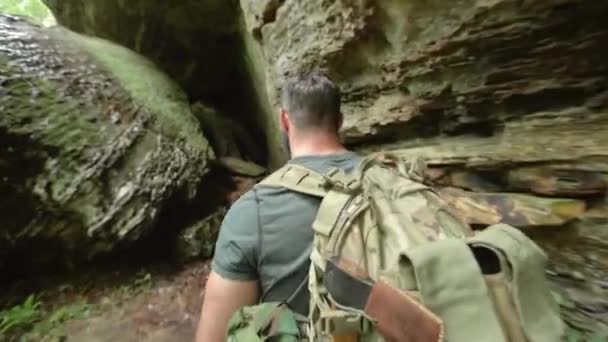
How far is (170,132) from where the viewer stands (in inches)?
243

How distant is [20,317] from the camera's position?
14.0 ft

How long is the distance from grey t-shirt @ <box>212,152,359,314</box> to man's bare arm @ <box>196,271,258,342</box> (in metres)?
0.04

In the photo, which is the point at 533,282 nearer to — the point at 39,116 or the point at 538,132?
the point at 538,132

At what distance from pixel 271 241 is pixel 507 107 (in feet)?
7.17

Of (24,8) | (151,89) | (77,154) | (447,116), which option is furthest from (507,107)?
(24,8)

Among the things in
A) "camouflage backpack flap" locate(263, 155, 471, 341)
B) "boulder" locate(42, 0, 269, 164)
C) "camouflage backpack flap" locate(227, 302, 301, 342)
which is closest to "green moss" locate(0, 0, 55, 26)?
"boulder" locate(42, 0, 269, 164)

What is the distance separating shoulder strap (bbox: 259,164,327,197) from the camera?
1938 millimetres

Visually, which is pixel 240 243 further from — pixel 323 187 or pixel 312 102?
pixel 312 102

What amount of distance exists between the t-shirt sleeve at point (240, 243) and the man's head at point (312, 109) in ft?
1.68

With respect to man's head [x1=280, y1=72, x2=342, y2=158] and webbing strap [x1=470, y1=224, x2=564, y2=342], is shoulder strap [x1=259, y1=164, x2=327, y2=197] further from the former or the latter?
webbing strap [x1=470, y1=224, x2=564, y2=342]

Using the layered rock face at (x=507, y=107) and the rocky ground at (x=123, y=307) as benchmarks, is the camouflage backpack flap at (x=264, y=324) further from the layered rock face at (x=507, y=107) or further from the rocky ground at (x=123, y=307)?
the rocky ground at (x=123, y=307)

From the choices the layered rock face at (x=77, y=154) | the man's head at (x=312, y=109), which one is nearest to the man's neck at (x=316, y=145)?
the man's head at (x=312, y=109)

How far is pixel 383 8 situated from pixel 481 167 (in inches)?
68.3

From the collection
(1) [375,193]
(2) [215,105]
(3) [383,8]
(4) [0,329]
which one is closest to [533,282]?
(1) [375,193]
